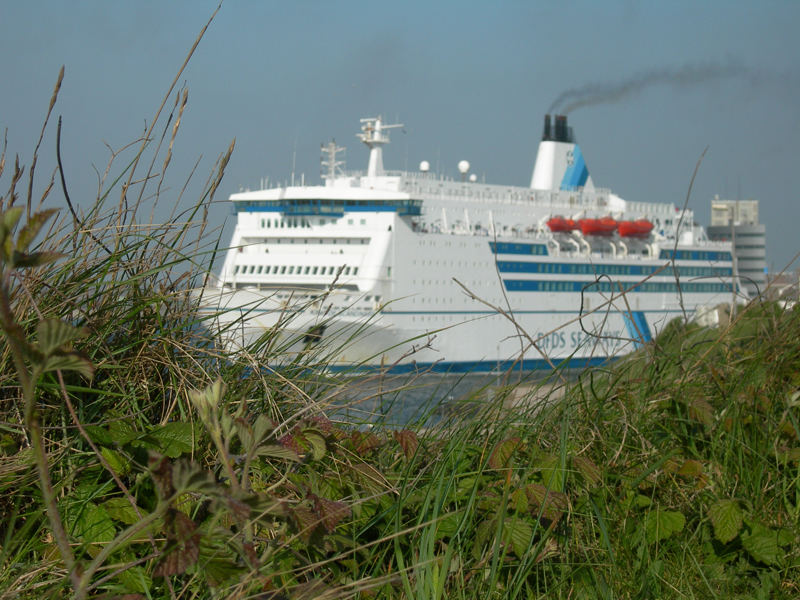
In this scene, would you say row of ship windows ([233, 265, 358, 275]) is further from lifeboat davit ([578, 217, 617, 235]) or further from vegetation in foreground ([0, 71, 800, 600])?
vegetation in foreground ([0, 71, 800, 600])

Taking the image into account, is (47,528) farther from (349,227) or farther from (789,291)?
(349,227)

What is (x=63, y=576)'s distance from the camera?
1.15 m

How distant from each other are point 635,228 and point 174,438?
2330 cm

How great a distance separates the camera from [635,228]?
77.0 ft

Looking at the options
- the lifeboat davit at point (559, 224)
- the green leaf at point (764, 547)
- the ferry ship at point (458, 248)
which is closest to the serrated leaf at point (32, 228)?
the green leaf at point (764, 547)

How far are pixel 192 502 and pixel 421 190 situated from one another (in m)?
19.4

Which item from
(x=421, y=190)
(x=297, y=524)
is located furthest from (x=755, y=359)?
(x=421, y=190)

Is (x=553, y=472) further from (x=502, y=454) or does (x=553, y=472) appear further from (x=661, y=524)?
(x=661, y=524)

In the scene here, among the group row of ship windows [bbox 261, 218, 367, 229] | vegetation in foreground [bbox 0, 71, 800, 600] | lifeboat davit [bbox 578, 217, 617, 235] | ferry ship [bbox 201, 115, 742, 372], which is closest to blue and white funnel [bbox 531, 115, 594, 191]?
ferry ship [bbox 201, 115, 742, 372]

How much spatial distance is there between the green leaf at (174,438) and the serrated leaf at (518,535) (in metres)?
0.52

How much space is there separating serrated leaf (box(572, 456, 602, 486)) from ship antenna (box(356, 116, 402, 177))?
18.7 m

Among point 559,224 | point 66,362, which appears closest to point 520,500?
point 66,362

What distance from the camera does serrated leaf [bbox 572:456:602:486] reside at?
1.56 m

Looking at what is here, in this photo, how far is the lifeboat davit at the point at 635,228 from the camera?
23344 mm
